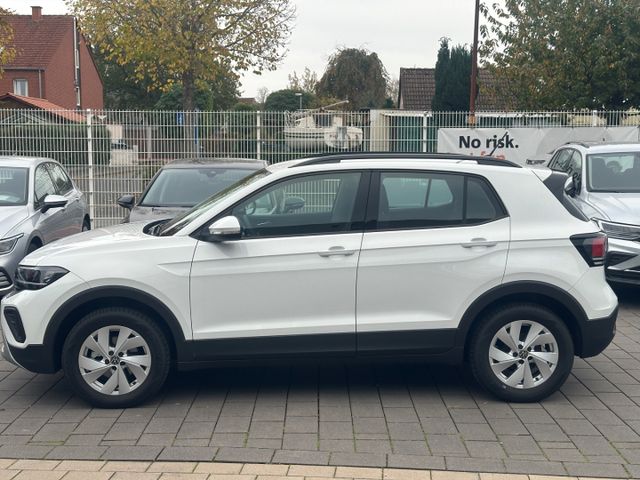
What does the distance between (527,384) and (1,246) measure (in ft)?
17.8

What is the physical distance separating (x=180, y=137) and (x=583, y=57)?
27.2ft

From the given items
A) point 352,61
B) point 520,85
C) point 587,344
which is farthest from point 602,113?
point 352,61

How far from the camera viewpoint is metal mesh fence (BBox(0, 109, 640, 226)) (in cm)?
1423

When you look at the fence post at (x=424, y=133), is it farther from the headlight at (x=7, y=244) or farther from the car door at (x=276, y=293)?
the car door at (x=276, y=293)

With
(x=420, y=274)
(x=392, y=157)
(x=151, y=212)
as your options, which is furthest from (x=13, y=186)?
(x=420, y=274)

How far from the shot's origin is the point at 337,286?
5.58 meters

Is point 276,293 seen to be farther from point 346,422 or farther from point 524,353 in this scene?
point 524,353

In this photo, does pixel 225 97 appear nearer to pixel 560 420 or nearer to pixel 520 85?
pixel 520 85

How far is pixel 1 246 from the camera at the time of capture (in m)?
8.31

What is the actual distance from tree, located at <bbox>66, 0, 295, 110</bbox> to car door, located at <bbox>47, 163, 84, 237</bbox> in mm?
6546

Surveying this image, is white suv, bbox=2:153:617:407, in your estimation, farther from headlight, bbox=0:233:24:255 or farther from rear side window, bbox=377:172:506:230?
headlight, bbox=0:233:24:255

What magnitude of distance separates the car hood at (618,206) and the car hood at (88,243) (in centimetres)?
533

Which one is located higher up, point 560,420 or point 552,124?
point 552,124

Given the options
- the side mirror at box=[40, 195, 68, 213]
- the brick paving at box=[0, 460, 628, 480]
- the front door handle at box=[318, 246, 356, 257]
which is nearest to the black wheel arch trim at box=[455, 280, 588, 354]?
the front door handle at box=[318, 246, 356, 257]
